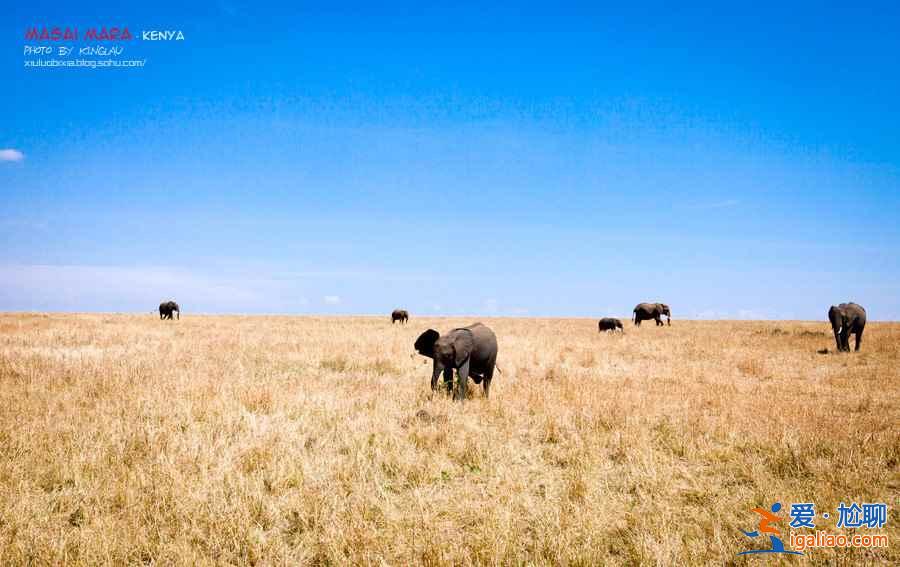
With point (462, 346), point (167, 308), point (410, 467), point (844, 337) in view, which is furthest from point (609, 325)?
point (167, 308)

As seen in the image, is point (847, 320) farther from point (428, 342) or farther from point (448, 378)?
point (428, 342)

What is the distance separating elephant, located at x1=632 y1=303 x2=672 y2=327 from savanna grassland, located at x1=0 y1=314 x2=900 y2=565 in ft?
120

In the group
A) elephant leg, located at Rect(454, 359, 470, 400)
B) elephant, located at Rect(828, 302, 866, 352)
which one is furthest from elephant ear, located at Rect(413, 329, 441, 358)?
elephant, located at Rect(828, 302, 866, 352)

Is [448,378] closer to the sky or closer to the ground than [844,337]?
closer to the ground

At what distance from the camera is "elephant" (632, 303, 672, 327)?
48.2 m

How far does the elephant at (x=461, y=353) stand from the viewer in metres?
9.66

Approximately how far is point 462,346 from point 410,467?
383cm

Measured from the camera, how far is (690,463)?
693 cm

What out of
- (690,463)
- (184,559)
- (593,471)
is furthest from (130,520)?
(690,463)

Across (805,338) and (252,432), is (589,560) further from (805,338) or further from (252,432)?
(805,338)

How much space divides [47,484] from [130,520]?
1.77m

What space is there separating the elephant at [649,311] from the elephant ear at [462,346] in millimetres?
41857

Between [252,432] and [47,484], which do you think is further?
[252,432]

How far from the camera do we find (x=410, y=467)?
6223 mm
